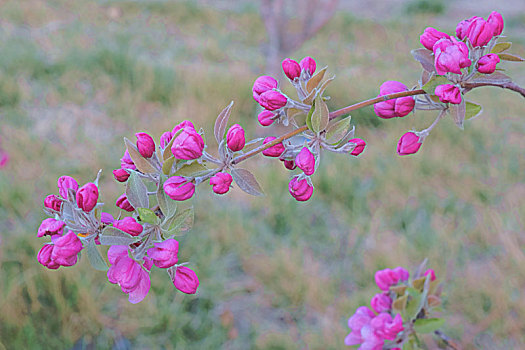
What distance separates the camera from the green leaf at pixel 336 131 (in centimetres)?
38

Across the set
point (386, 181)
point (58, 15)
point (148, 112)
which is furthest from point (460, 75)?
point (58, 15)

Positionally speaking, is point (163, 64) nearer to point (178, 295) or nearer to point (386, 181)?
point (386, 181)

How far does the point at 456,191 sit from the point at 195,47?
2.60 meters

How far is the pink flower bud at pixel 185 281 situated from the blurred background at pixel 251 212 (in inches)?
17.9

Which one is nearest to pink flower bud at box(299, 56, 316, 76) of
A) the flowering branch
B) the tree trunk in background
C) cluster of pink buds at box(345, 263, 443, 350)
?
the flowering branch

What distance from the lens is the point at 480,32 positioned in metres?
0.39

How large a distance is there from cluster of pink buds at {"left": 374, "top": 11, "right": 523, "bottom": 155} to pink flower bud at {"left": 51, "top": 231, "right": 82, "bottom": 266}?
0.28 metres

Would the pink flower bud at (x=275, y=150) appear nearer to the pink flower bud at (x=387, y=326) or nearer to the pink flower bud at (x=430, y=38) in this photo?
the pink flower bud at (x=430, y=38)

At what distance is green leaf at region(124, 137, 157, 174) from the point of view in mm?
360

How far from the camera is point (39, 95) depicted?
8.64 feet

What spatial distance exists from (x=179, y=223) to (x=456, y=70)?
0.83 ft

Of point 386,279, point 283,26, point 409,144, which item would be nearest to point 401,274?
point 386,279

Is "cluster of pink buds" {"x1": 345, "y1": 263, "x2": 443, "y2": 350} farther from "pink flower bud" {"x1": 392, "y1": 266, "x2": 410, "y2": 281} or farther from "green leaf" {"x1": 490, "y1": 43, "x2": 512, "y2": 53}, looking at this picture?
"green leaf" {"x1": 490, "y1": 43, "x2": 512, "y2": 53}

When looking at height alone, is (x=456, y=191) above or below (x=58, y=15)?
below
